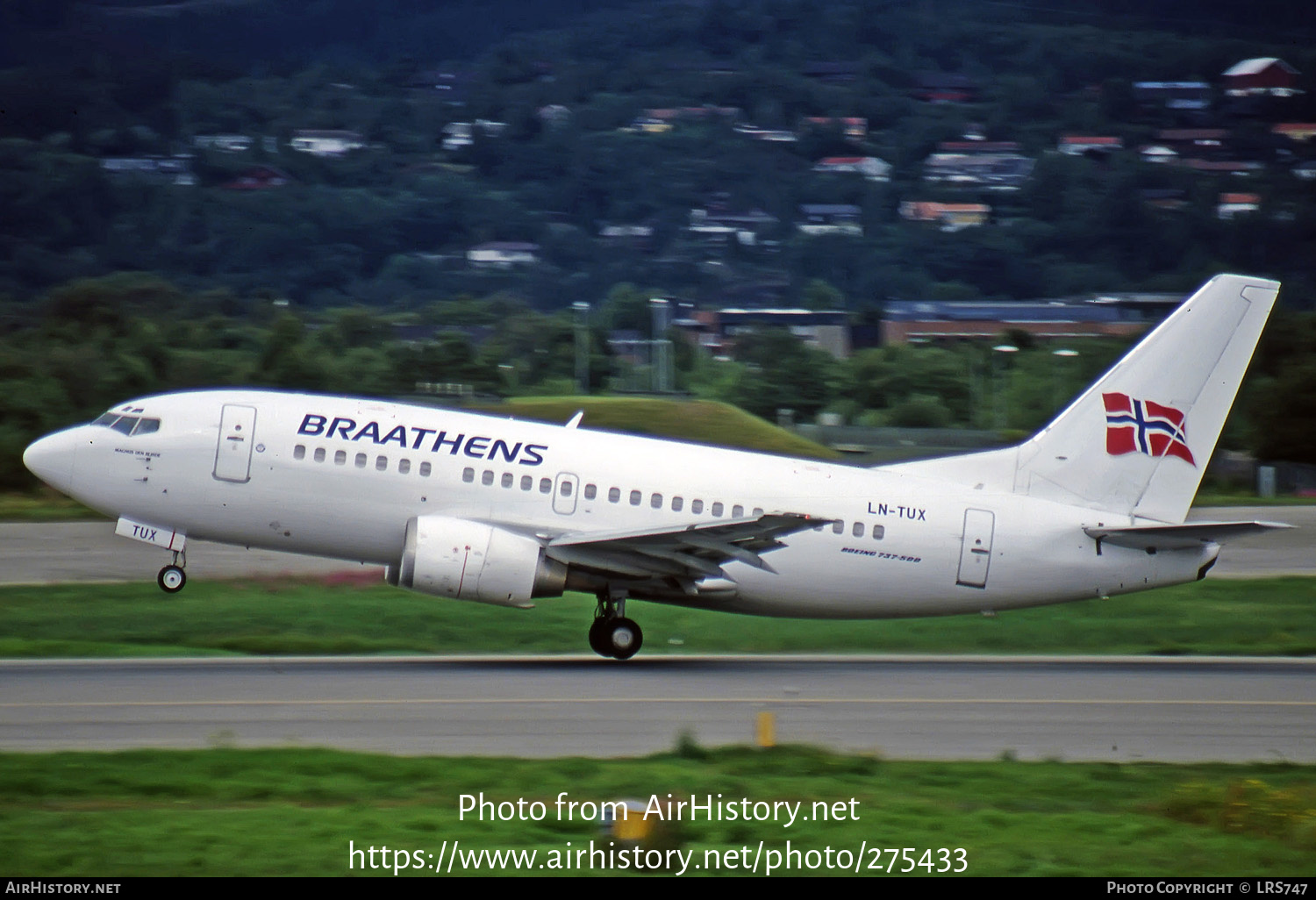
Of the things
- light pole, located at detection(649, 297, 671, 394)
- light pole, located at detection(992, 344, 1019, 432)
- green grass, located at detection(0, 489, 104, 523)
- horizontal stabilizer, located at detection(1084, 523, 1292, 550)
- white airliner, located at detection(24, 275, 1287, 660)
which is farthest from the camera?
light pole, located at detection(649, 297, 671, 394)

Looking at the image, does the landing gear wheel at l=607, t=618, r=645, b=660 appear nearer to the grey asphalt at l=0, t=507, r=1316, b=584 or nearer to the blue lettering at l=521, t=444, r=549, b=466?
the blue lettering at l=521, t=444, r=549, b=466

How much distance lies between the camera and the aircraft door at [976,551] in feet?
81.0

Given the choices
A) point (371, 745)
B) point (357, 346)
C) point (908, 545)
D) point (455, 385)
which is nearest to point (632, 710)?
point (371, 745)

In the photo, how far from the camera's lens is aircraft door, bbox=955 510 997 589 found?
24.7 meters

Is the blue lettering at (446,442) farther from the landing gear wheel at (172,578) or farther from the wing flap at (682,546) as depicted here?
the landing gear wheel at (172,578)

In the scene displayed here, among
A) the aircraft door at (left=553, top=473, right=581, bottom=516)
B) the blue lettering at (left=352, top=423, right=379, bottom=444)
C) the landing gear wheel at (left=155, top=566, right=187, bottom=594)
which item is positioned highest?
the blue lettering at (left=352, top=423, right=379, bottom=444)

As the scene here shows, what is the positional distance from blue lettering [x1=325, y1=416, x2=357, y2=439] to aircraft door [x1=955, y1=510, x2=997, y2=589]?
32.3ft

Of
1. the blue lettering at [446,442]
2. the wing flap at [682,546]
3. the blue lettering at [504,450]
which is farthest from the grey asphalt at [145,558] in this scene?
the wing flap at [682,546]

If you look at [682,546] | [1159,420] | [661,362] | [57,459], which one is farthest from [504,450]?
[661,362]

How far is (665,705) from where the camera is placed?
820 inches

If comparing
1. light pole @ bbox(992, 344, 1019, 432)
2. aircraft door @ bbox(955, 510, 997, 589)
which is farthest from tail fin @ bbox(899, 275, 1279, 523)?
light pole @ bbox(992, 344, 1019, 432)

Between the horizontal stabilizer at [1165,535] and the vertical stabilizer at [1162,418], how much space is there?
2.33ft

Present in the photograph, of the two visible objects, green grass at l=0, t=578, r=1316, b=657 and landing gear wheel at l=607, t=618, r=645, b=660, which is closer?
landing gear wheel at l=607, t=618, r=645, b=660

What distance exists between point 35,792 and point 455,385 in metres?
61.8
